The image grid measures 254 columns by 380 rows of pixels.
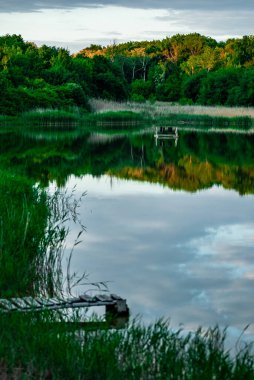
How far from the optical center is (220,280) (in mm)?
10062

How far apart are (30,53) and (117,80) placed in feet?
37.3

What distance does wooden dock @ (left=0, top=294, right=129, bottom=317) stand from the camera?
702cm

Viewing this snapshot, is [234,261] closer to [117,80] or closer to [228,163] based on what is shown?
[228,163]

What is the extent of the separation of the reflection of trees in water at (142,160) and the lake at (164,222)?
4 centimetres

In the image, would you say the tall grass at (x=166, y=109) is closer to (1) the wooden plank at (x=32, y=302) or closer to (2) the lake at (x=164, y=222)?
(2) the lake at (x=164, y=222)

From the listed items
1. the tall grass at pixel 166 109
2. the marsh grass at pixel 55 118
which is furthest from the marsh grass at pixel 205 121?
the marsh grass at pixel 55 118

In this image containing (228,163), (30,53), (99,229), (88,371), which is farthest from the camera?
(30,53)

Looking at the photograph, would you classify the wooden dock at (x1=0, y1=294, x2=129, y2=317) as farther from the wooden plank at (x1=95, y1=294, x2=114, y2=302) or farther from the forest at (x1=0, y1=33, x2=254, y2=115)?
the forest at (x1=0, y1=33, x2=254, y2=115)

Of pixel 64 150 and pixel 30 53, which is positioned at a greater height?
pixel 30 53

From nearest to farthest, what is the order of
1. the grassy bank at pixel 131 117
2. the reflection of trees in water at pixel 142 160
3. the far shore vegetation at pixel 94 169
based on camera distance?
the far shore vegetation at pixel 94 169
the reflection of trees in water at pixel 142 160
the grassy bank at pixel 131 117

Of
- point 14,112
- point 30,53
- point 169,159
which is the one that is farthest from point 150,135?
point 30,53

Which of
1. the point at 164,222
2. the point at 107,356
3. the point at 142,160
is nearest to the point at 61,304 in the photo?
the point at 107,356

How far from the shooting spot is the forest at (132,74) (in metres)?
55.3

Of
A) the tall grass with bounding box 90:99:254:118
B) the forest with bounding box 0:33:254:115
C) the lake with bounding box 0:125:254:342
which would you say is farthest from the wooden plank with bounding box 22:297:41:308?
the tall grass with bounding box 90:99:254:118
